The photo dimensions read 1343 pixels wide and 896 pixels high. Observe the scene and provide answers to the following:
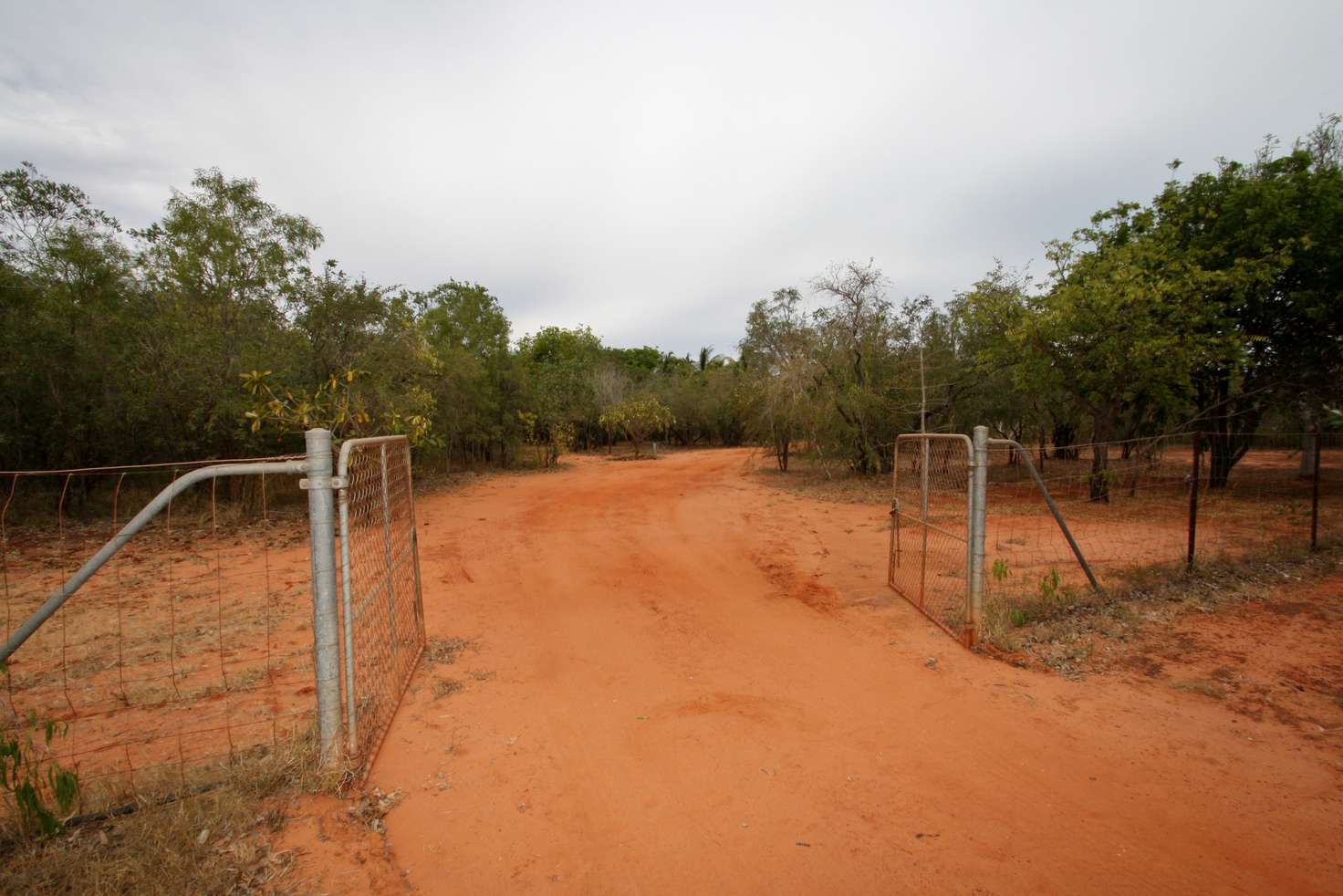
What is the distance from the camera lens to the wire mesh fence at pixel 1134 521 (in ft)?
21.6

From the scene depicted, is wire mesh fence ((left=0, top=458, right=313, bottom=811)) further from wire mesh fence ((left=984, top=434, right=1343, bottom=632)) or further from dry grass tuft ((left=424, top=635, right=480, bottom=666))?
wire mesh fence ((left=984, top=434, right=1343, bottom=632))

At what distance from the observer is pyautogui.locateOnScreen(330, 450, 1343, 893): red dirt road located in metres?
2.66

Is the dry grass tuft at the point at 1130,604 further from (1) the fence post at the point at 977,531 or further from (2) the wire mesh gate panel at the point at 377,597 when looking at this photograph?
(2) the wire mesh gate panel at the point at 377,597

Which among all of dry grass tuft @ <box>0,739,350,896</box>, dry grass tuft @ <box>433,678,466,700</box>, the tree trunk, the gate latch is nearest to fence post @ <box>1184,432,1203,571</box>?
the tree trunk

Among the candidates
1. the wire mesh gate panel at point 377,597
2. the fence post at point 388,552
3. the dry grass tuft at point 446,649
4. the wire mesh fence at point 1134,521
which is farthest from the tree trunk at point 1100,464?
the fence post at point 388,552

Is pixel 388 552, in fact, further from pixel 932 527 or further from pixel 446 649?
pixel 932 527

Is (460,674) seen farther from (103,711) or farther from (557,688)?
(103,711)

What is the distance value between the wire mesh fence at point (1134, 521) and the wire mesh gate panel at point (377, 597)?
4.67m

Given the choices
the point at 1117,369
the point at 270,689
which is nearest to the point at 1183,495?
the point at 1117,369

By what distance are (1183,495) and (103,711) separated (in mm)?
17779

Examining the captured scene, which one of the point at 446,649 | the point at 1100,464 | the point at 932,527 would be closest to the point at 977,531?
the point at 932,527

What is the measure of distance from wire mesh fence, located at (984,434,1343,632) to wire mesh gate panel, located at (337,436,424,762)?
467cm

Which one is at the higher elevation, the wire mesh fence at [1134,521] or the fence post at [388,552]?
the fence post at [388,552]

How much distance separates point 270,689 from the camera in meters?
4.50
